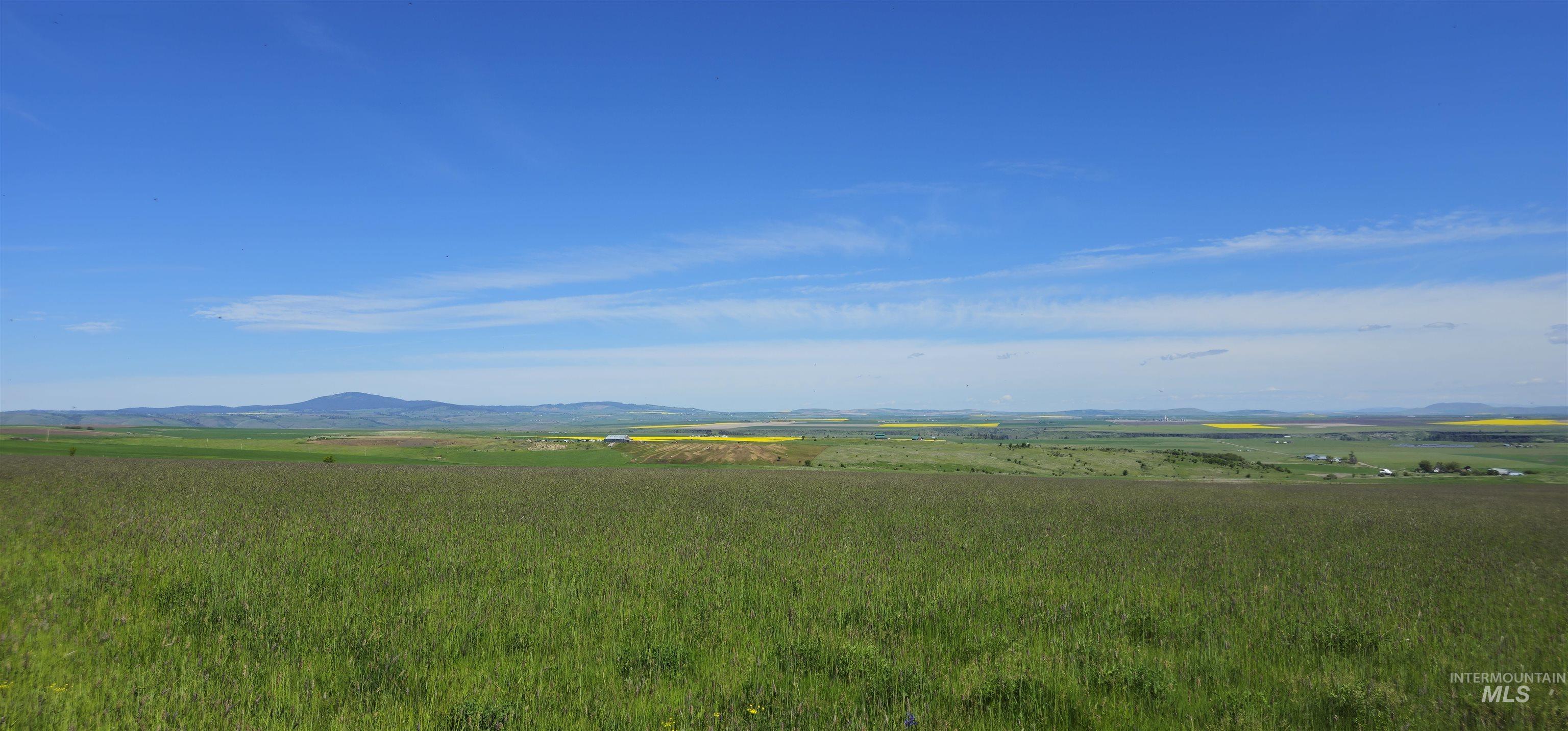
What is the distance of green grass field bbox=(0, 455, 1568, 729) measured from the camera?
5.86m

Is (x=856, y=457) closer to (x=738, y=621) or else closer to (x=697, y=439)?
(x=697, y=439)

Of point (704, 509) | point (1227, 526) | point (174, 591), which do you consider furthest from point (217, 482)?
point (1227, 526)

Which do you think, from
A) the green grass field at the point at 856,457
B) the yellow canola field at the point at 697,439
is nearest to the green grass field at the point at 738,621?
the green grass field at the point at 856,457

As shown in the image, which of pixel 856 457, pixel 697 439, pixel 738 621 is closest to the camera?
pixel 738 621

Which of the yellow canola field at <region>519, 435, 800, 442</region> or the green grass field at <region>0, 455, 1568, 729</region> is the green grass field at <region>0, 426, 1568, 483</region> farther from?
the green grass field at <region>0, 455, 1568, 729</region>

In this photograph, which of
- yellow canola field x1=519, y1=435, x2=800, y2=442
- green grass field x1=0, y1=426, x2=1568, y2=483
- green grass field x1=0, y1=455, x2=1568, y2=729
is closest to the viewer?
green grass field x1=0, y1=455, x2=1568, y2=729

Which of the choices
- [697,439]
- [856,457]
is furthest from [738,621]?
[697,439]

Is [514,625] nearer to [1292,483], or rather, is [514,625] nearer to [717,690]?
[717,690]

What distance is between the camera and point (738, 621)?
27.8 feet

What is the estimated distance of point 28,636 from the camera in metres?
6.70

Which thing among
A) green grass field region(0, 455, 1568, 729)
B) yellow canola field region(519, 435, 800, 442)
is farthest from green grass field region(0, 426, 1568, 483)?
green grass field region(0, 455, 1568, 729)

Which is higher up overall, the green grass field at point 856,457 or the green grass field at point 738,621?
the green grass field at point 738,621

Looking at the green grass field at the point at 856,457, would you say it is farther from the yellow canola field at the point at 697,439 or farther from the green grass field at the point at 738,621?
the green grass field at the point at 738,621

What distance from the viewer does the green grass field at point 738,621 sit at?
586 cm
